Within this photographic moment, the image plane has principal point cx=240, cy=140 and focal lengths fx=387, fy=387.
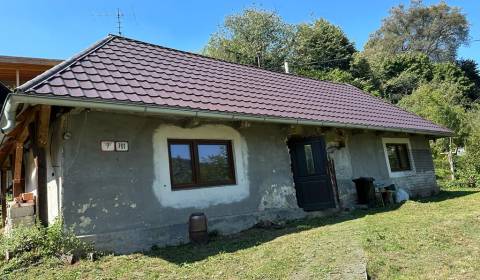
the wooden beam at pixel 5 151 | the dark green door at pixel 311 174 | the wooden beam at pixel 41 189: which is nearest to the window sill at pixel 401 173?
the dark green door at pixel 311 174

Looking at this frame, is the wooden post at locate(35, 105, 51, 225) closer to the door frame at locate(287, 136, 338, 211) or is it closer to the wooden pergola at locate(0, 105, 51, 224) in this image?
the wooden pergola at locate(0, 105, 51, 224)

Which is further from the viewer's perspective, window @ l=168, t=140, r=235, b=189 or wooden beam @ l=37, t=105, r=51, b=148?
window @ l=168, t=140, r=235, b=189

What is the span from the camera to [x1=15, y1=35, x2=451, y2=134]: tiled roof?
6414 mm

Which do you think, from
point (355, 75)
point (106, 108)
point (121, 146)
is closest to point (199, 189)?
point (121, 146)

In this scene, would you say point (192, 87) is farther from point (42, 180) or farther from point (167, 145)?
point (42, 180)

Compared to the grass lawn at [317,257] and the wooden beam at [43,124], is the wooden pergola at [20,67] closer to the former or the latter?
the wooden beam at [43,124]

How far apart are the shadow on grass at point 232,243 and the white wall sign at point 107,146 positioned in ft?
6.00

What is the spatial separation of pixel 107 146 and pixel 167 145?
1.17m

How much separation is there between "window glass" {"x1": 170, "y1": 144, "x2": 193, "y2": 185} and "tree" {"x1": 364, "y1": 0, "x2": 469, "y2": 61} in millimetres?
50495

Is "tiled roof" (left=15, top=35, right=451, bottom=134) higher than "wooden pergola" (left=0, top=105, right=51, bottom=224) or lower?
higher

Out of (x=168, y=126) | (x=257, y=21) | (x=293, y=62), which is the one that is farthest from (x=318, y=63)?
(x=168, y=126)

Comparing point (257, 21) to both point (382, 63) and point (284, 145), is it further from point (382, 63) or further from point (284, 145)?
point (284, 145)

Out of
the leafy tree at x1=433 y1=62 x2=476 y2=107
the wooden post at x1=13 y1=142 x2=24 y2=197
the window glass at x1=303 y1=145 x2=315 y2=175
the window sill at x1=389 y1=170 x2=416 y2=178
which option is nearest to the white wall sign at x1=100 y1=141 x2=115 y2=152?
the wooden post at x1=13 y1=142 x2=24 y2=197

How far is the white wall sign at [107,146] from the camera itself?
6459 mm
